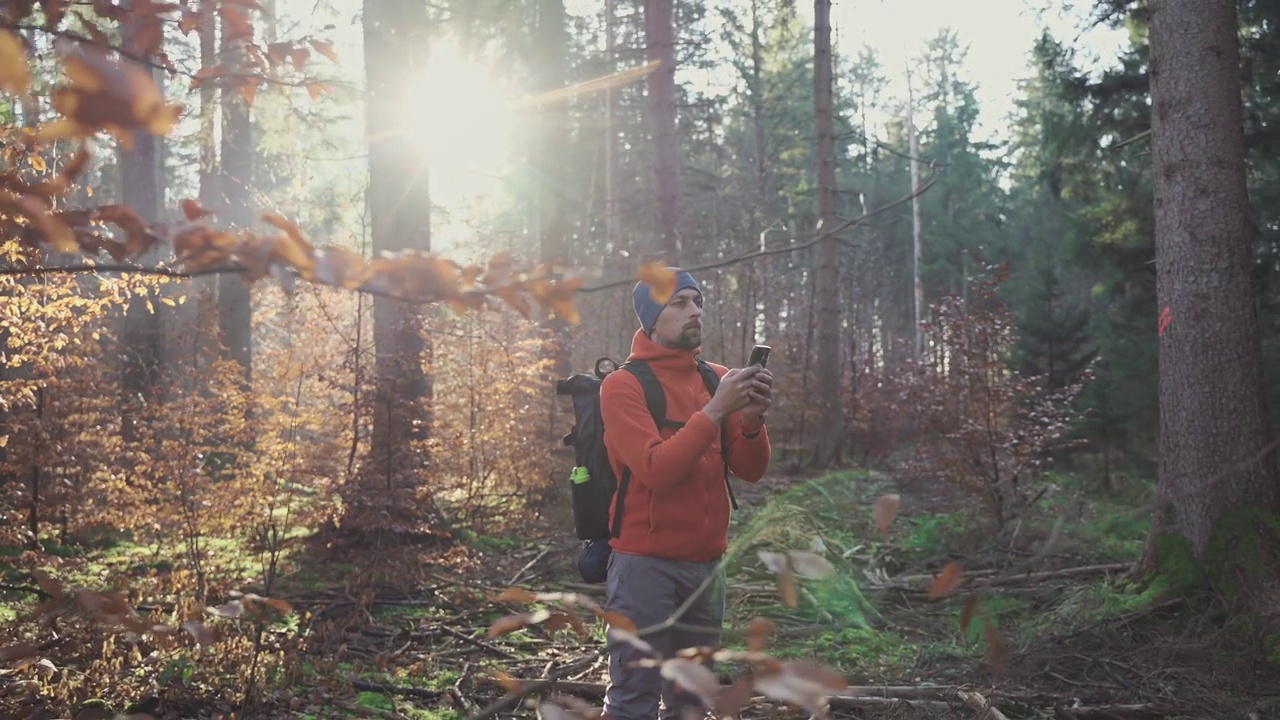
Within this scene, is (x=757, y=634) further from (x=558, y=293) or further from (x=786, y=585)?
(x=558, y=293)

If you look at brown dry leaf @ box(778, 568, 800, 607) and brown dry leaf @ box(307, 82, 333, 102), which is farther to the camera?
brown dry leaf @ box(307, 82, 333, 102)

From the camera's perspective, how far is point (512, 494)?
10375 millimetres

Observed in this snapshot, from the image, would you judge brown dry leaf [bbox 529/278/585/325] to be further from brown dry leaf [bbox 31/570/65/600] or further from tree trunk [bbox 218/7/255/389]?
tree trunk [bbox 218/7/255/389]

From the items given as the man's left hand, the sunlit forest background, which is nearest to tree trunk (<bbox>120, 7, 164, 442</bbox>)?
the sunlit forest background

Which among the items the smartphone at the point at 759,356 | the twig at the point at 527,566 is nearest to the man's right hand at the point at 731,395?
the smartphone at the point at 759,356

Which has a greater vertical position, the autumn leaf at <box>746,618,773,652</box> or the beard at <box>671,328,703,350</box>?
the beard at <box>671,328,703,350</box>

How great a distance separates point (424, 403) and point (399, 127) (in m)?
2.72

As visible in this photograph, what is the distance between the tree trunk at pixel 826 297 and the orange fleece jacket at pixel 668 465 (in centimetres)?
1189

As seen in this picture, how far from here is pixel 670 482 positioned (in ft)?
10.8

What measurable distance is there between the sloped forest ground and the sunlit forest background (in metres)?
0.03

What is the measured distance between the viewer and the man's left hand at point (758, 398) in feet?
10.7

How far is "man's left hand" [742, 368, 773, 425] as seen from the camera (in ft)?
10.7

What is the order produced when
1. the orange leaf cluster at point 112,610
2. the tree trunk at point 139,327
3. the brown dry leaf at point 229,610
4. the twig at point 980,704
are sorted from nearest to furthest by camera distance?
1. the orange leaf cluster at point 112,610
2. the brown dry leaf at point 229,610
3. the twig at point 980,704
4. the tree trunk at point 139,327

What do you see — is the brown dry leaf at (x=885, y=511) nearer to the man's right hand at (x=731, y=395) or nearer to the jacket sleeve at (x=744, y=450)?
the man's right hand at (x=731, y=395)
